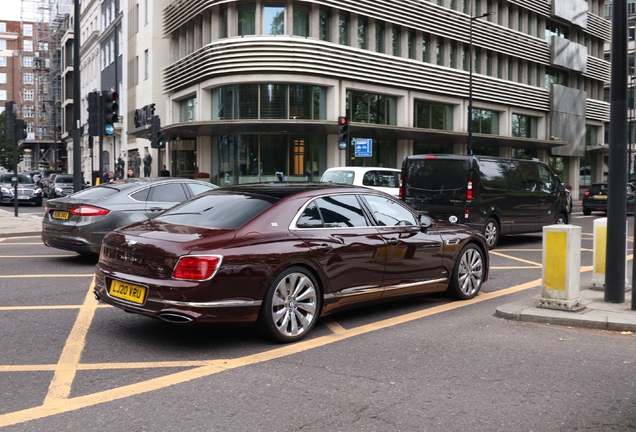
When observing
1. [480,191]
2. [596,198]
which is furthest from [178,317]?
[596,198]

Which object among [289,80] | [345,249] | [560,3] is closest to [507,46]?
[560,3]

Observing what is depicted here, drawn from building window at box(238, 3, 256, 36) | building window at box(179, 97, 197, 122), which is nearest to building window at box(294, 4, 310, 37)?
building window at box(238, 3, 256, 36)

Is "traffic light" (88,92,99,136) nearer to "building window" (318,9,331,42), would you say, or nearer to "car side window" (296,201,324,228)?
"car side window" (296,201,324,228)

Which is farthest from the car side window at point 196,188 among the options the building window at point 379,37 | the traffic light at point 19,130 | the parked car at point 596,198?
the building window at point 379,37

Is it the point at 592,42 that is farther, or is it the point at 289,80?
the point at 592,42

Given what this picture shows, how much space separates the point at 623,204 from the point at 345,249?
3273mm

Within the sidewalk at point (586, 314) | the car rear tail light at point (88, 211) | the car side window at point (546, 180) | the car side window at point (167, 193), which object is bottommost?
the sidewalk at point (586, 314)

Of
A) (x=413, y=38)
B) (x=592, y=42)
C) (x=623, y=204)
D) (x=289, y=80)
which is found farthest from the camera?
(x=592, y=42)

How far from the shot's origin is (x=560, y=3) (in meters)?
49.4

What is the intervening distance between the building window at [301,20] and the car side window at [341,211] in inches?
1048

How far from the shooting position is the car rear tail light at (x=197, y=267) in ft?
18.5

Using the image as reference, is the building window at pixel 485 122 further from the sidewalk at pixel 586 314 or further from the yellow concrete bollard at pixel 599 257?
the sidewalk at pixel 586 314

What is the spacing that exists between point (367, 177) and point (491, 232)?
4.69m

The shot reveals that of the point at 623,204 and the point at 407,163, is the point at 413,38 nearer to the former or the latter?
the point at 407,163
